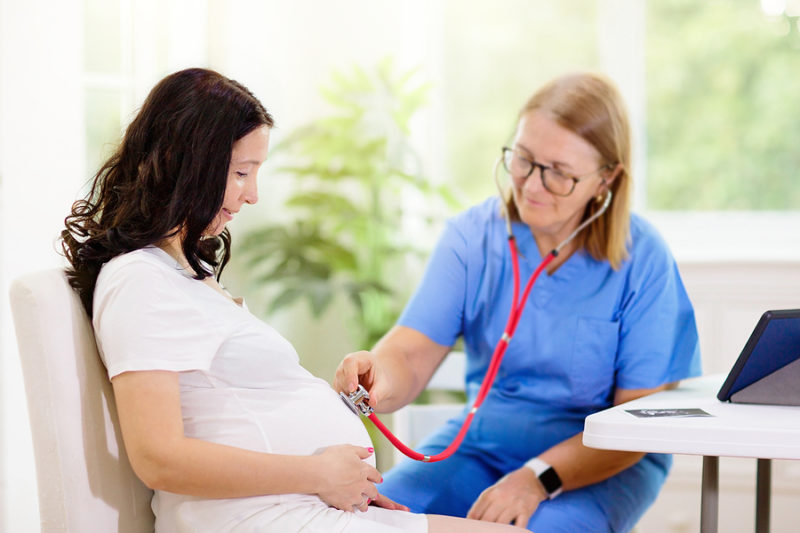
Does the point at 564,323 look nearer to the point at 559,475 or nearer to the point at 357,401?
the point at 559,475

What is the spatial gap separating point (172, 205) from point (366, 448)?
1.35 ft

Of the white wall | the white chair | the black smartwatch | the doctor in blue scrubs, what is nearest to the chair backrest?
the doctor in blue scrubs

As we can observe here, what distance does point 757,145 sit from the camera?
3104 millimetres

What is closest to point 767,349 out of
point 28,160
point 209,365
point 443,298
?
point 443,298

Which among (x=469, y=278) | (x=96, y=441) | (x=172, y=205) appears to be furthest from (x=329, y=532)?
(x=469, y=278)

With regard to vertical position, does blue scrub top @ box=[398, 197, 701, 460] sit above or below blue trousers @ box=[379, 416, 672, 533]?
above

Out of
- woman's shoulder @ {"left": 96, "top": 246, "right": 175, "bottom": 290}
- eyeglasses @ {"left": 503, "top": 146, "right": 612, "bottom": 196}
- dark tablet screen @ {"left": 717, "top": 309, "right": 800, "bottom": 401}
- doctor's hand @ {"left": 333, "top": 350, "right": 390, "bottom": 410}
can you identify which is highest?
eyeglasses @ {"left": 503, "top": 146, "right": 612, "bottom": 196}

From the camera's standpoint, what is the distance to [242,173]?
3.82 ft

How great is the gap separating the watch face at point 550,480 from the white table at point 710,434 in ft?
0.83

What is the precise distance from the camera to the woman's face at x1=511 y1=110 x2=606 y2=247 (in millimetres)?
1637

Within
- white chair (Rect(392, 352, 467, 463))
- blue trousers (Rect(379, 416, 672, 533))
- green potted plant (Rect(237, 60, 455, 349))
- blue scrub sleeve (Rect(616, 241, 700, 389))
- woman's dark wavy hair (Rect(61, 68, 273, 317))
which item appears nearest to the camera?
woman's dark wavy hair (Rect(61, 68, 273, 317))

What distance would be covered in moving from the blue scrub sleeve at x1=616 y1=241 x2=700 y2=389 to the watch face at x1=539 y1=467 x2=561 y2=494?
0.23 meters

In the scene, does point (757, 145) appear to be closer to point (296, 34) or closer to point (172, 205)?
point (296, 34)

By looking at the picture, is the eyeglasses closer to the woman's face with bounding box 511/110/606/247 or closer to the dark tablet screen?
the woman's face with bounding box 511/110/606/247
